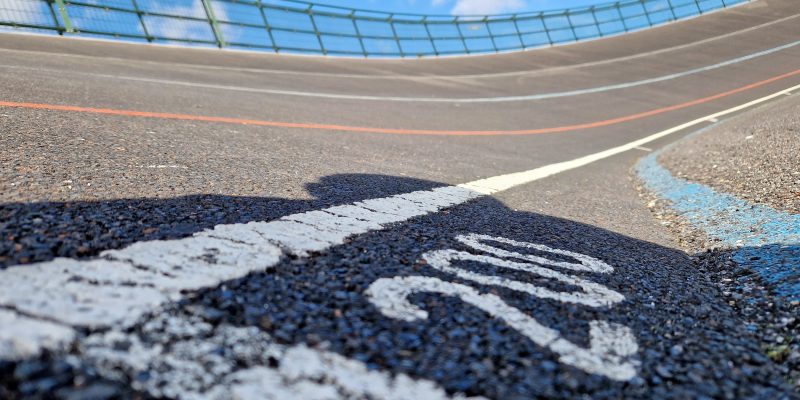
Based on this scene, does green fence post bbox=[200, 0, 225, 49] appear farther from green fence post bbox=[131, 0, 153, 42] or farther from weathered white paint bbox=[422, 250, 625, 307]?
weathered white paint bbox=[422, 250, 625, 307]

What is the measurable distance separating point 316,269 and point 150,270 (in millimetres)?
536

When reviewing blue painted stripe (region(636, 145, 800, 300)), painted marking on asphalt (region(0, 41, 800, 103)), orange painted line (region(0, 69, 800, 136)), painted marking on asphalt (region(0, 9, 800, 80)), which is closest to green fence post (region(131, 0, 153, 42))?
painted marking on asphalt (region(0, 9, 800, 80))

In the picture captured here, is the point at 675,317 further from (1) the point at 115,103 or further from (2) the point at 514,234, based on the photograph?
(1) the point at 115,103

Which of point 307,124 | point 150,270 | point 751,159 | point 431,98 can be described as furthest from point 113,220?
point 431,98

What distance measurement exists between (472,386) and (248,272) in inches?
33.4

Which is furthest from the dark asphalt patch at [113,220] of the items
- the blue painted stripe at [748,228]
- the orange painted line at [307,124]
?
the orange painted line at [307,124]

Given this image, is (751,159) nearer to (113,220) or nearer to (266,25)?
(113,220)

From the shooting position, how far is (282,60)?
52.9 ft

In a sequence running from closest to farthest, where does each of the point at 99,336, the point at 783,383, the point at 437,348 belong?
the point at 99,336 → the point at 437,348 → the point at 783,383

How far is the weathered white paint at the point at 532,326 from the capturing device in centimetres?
165

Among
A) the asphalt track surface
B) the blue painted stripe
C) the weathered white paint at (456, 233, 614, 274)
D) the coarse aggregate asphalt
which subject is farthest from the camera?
the coarse aggregate asphalt

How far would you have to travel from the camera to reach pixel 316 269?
2.06 m

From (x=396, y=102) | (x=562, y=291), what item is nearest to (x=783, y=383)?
(x=562, y=291)

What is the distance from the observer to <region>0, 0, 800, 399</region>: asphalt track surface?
4.54ft
